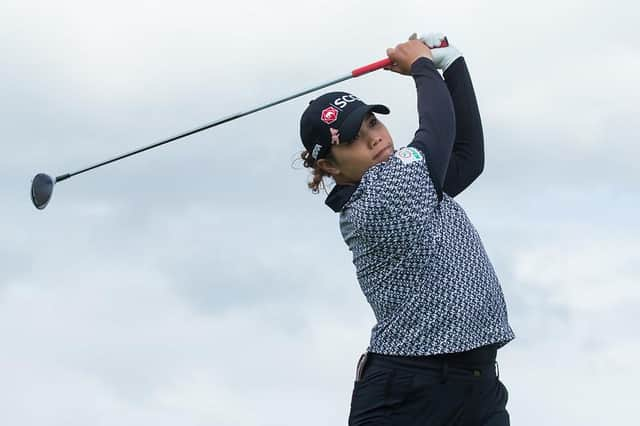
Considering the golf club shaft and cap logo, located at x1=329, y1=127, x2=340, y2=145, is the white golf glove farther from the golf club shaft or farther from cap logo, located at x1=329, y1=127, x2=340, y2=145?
cap logo, located at x1=329, y1=127, x2=340, y2=145

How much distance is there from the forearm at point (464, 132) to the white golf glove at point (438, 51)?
33 millimetres

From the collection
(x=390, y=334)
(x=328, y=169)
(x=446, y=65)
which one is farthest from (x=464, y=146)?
(x=390, y=334)

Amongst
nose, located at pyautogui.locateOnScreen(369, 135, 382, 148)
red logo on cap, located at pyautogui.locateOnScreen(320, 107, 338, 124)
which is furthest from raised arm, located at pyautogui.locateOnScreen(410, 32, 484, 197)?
red logo on cap, located at pyautogui.locateOnScreen(320, 107, 338, 124)

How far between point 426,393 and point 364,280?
630 mm

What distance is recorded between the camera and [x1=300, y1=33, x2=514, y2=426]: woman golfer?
5090 millimetres

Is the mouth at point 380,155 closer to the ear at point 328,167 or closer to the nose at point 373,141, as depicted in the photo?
the nose at point 373,141

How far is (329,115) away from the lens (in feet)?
17.7

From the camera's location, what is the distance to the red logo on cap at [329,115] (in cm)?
536

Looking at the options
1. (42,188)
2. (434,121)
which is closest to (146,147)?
(42,188)

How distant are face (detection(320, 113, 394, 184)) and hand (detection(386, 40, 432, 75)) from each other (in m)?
0.35

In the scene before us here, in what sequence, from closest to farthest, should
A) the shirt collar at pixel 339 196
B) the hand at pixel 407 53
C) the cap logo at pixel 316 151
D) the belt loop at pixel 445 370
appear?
the belt loop at pixel 445 370 → the shirt collar at pixel 339 196 → the cap logo at pixel 316 151 → the hand at pixel 407 53

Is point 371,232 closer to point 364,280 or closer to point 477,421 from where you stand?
point 364,280

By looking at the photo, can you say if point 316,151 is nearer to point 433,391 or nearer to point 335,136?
point 335,136

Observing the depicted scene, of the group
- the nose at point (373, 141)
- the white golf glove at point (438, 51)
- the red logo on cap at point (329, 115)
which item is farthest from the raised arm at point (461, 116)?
the red logo on cap at point (329, 115)
